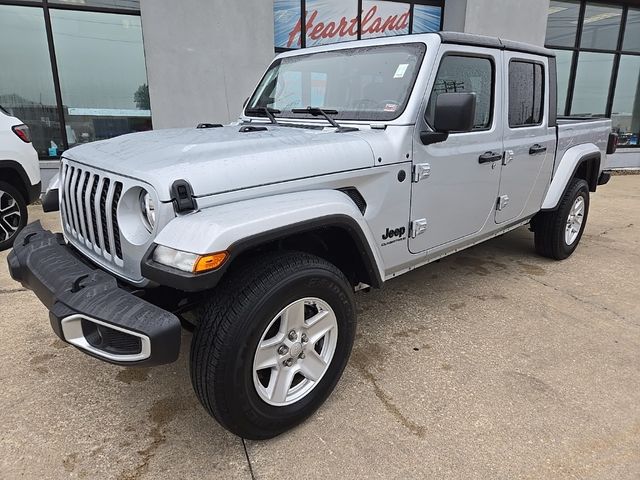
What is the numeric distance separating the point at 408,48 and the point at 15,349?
319 centimetres

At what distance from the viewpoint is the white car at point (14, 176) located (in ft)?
15.7

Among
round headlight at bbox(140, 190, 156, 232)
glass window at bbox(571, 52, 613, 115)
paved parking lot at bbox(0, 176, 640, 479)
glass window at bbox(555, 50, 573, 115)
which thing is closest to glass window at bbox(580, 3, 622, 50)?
glass window at bbox(571, 52, 613, 115)

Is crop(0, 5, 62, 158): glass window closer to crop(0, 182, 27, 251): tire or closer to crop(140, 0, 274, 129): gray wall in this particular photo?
crop(140, 0, 274, 129): gray wall

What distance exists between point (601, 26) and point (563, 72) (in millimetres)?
1574

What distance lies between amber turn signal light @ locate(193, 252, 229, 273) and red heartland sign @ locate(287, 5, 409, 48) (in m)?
7.85

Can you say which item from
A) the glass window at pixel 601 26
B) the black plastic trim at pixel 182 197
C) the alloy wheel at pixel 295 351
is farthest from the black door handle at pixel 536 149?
the glass window at pixel 601 26

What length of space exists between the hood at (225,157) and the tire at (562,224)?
9.24 feet

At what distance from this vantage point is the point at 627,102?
41.2ft

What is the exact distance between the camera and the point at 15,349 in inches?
119

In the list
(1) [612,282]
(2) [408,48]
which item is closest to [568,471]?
(2) [408,48]

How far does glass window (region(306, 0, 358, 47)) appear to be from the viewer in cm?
877

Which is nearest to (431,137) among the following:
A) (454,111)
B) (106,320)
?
(454,111)

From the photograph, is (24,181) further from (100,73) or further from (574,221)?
(574,221)

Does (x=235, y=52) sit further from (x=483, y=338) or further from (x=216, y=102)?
(x=483, y=338)
